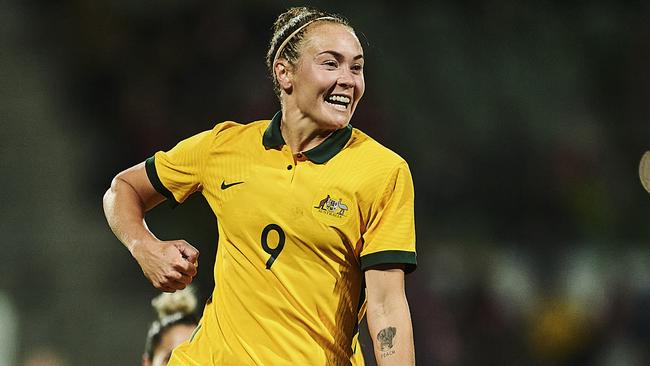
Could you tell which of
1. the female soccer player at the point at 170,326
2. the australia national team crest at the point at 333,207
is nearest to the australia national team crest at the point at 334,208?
the australia national team crest at the point at 333,207

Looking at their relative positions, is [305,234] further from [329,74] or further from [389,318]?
[329,74]

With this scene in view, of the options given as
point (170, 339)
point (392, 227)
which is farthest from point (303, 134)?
point (170, 339)

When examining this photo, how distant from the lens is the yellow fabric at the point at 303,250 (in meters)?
2.61

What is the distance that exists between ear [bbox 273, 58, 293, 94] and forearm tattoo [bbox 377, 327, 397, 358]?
79 cm

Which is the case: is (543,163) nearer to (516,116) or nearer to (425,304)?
(516,116)

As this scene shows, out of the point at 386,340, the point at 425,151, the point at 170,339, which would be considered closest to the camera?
the point at 386,340

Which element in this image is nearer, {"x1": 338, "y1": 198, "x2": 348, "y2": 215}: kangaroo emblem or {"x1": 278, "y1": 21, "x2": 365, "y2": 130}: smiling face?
{"x1": 338, "y1": 198, "x2": 348, "y2": 215}: kangaroo emblem

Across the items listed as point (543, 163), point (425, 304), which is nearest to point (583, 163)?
point (543, 163)

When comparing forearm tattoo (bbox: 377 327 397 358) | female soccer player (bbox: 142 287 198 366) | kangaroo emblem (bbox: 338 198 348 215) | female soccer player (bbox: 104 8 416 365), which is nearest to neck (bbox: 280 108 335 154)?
female soccer player (bbox: 104 8 416 365)

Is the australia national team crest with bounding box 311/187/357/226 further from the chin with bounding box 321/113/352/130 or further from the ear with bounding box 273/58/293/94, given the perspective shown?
the ear with bounding box 273/58/293/94

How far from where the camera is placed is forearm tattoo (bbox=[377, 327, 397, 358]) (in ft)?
8.36

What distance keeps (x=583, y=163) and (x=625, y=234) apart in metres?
0.59

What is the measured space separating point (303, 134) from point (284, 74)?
0.21m

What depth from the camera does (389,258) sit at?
2564 millimetres
